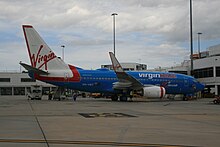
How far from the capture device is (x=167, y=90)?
45.9 m

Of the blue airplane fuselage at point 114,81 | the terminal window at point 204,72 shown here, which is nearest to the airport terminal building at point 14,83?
the terminal window at point 204,72

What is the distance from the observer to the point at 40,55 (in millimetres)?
43031

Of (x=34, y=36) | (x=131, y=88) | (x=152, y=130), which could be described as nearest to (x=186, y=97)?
(x=131, y=88)

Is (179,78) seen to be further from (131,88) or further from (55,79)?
(55,79)

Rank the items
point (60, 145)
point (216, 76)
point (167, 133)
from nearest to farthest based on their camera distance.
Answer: point (60, 145)
point (167, 133)
point (216, 76)

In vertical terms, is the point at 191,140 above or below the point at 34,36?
below

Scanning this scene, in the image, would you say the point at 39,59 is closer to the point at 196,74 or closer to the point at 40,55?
the point at 40,55

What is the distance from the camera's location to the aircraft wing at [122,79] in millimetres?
39562

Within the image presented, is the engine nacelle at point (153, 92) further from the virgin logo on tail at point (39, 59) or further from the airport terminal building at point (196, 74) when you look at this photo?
the airport terminal building at point (196, 74)

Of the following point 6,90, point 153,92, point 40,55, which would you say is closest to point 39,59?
point 40,55

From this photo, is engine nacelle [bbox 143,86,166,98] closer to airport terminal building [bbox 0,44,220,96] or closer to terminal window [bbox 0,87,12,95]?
airport terminal building [bbox 0,44,220,96]

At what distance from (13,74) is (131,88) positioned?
69.0 m

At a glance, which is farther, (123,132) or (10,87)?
(10,87)

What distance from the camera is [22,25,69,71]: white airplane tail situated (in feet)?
140
